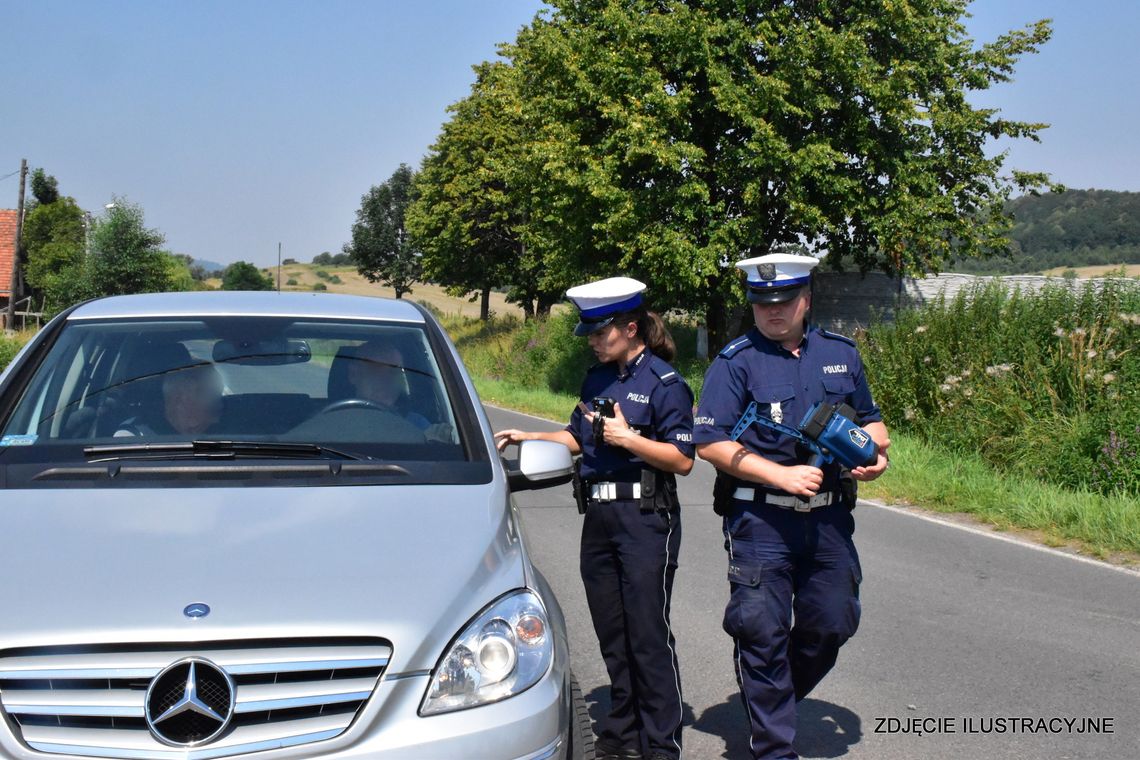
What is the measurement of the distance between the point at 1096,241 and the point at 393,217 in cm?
4428

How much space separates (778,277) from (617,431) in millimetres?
790

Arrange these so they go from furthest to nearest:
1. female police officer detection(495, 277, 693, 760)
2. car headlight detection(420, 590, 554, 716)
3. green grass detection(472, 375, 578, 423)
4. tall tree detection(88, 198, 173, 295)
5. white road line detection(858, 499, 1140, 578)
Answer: tall tree detection(88, 198, 173, 295), green grass detection(472, 375, 578, 423), white road line detection(858, 499, 1140, 578), female police officer detection(495, 277, 693, 760), car headlight detection(420, 590, 554, 716)

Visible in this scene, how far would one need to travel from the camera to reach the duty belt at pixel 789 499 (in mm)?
4148

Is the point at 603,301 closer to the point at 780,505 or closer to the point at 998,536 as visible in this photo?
the point at 780,505

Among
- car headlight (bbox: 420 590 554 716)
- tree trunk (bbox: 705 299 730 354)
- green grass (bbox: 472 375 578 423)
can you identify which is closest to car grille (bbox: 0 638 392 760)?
car headlight (bbox: 420 590 554 716)

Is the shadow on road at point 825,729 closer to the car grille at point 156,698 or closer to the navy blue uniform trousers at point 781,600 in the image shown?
the navy blue uniform trousers at point 781,600

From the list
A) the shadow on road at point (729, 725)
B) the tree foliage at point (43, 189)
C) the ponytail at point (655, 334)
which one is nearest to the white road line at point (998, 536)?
the shadow on road at point (729, 725)

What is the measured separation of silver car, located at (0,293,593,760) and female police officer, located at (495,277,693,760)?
0.43 meters

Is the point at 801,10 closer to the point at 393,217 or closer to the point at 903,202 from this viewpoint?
the point at 903,202

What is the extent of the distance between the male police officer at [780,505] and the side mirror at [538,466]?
0.54m

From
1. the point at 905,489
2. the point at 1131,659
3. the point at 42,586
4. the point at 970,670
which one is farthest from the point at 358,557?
the point at 905,489

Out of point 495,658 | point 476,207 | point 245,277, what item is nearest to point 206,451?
point 495,658

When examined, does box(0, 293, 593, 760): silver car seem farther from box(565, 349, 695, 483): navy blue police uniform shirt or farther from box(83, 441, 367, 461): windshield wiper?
box(565, 349, 695, 483): navy blue police uniform shirt

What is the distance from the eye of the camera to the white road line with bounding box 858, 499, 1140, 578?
8953 millimetres
